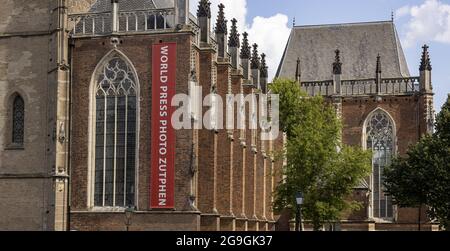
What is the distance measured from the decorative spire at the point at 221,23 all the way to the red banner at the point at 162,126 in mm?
8779

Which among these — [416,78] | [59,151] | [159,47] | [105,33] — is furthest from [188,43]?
[416,78]

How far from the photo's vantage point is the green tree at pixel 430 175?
40.7 m

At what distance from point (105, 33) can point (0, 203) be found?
913cm

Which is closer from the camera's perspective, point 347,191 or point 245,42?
point 347,191

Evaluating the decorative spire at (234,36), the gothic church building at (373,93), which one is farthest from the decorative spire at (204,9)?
the gothic church building at (373,93)

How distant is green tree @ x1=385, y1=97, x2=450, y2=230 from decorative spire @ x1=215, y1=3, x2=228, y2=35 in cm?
1362

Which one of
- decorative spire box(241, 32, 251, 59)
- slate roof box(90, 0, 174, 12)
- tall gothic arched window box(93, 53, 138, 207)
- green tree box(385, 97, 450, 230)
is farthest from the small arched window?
green tree box(385, 97, 450, 230)

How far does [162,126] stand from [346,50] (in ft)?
122

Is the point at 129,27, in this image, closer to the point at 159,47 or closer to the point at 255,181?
the point at 159,47

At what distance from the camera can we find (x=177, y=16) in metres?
31.8

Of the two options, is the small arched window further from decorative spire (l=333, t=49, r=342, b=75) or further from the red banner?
decorative spire (l=333, t=49, r=342, b=75)

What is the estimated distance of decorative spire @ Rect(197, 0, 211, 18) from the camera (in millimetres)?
35438

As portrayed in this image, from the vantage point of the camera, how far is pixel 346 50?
214 ft
